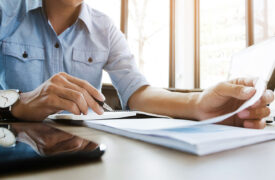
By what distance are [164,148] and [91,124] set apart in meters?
0.24

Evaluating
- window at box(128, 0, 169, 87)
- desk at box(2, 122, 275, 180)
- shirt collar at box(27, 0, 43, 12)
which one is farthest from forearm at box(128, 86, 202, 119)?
window at box(128, 0, 169, 87)

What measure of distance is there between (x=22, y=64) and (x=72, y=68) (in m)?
0.21

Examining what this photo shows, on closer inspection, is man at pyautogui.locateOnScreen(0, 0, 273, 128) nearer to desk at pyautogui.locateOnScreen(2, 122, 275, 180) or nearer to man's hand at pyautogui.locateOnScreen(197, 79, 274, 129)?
man's hand at pyautogui.locateOnScreen(197, 79, 274, 129)

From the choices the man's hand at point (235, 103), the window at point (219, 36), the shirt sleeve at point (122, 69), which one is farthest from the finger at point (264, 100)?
the window at point (219, 36)

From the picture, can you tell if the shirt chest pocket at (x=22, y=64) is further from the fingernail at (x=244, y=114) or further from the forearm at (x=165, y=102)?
the fingernail at (x=244, y=114)

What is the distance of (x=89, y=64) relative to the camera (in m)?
1.04

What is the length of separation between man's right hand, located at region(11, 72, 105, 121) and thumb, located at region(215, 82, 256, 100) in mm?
291

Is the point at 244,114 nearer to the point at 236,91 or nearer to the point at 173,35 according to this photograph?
the point at 236,91

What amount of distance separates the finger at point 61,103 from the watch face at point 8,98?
13cm

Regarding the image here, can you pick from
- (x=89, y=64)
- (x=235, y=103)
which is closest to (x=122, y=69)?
(x=89, y=64)

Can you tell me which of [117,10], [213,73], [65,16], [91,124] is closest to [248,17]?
[213,73]

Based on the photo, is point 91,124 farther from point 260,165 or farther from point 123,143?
point 260,165

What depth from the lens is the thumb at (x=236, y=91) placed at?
0.42 meters

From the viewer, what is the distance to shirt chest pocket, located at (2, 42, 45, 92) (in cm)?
88
